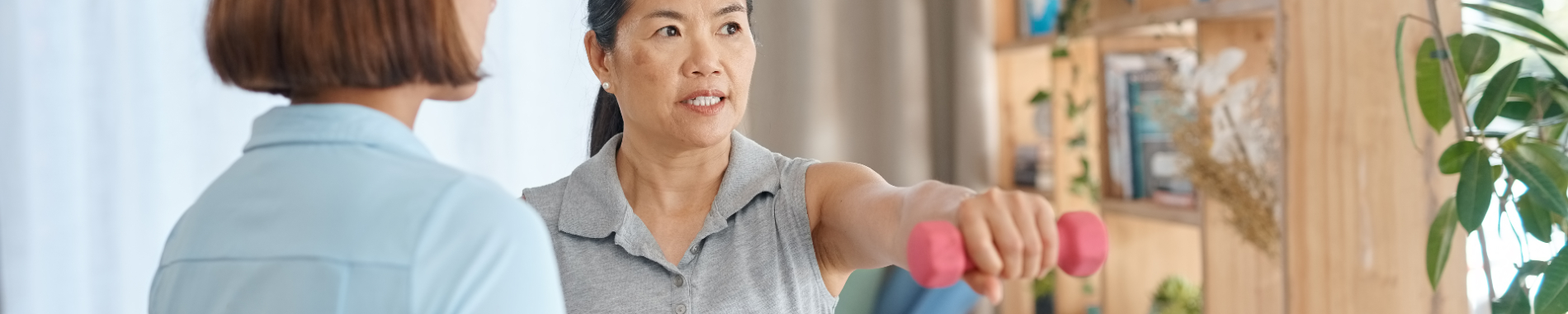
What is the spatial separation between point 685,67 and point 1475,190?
0.89 m

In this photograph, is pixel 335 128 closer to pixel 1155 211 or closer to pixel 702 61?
pixel 702 61

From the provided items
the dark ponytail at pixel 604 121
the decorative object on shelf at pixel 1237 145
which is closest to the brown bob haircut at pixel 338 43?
the dark ponytail at pixel 604 121

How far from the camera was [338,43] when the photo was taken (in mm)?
499

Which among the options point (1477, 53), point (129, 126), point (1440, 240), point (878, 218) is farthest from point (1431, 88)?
point (129, 126)

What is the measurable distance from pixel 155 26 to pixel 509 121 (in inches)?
28.7

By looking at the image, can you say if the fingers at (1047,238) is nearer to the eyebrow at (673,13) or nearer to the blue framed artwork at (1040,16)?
the eyebrow at (673,13)

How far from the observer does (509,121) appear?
224 centimetres

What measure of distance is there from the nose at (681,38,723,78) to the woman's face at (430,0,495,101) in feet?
0.78

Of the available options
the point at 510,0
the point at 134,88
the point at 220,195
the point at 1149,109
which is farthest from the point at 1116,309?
the point at 134,88

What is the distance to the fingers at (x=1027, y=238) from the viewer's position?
1.70ft

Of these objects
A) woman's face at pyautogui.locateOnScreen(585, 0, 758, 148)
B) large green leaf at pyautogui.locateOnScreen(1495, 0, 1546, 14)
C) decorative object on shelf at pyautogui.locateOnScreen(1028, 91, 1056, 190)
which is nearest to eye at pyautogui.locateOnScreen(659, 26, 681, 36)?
woman's face at pyautogui.locateOnScreen(585, 0, 758, 148)

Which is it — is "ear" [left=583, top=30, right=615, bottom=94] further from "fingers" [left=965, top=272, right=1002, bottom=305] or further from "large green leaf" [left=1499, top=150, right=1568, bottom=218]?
"large green leaf" [left=1499, top=150, right=1568, bottom=218]

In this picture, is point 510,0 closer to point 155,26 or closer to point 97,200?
point 155,26

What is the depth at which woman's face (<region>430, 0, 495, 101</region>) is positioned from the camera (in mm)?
534
